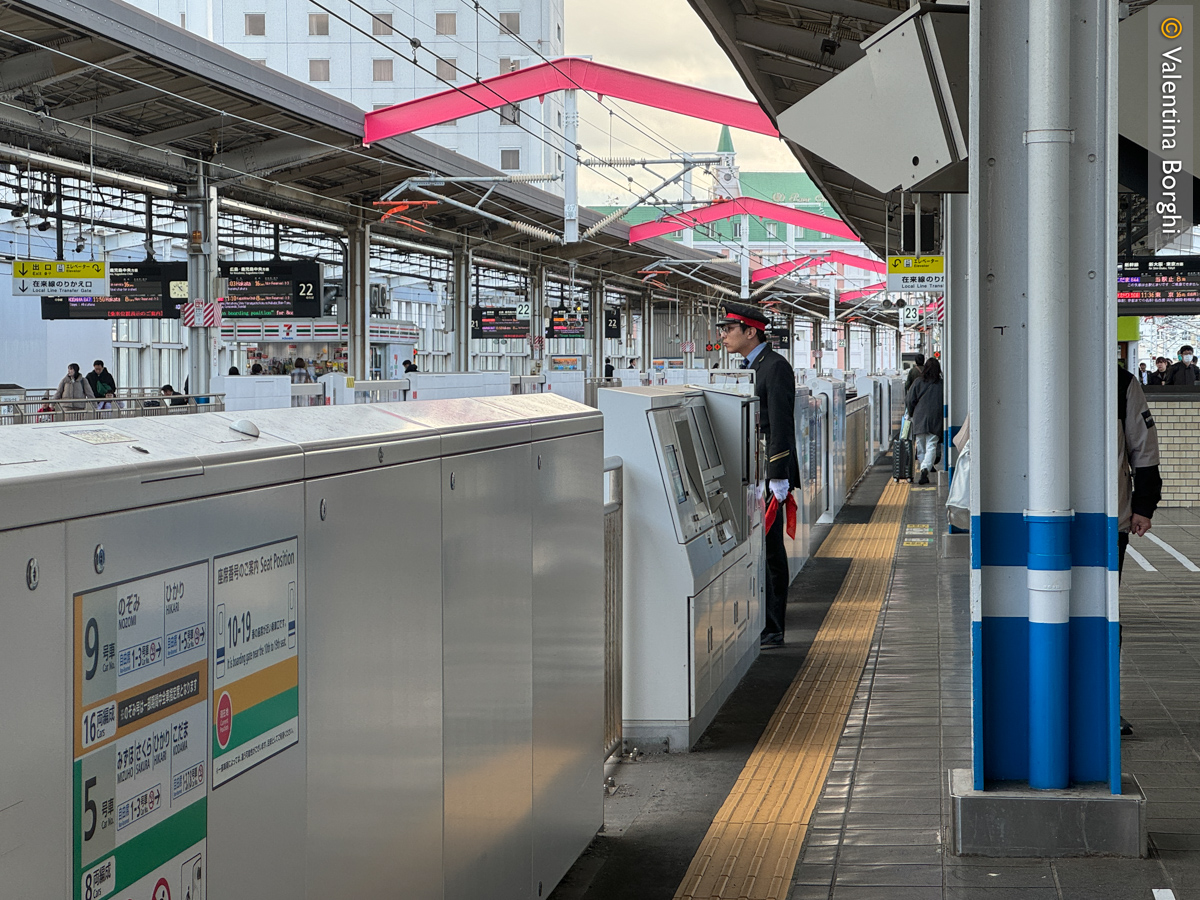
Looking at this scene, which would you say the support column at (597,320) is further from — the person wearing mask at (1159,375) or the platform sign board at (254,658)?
the platform sign board at (254,658)

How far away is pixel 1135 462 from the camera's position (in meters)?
5.24

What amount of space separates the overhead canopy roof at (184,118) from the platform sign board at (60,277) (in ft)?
5.43

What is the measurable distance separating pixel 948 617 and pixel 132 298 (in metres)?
17.6

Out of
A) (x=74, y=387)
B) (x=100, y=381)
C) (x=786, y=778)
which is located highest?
(x=100, y=381)

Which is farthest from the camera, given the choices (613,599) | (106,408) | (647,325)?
(647,325)

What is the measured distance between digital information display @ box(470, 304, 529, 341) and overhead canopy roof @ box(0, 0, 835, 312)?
Result: 24.2 feet

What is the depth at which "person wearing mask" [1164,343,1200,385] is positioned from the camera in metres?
20.2

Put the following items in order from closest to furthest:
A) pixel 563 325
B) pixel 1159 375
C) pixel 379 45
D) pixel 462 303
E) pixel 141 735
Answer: pixel 141 735, pixel 1159 375, pixel 462 303, pixel 563 325, pixel 379 45

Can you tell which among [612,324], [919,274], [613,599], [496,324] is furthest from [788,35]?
[612,324]

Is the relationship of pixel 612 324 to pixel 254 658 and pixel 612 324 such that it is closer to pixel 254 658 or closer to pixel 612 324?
pixel 612 324

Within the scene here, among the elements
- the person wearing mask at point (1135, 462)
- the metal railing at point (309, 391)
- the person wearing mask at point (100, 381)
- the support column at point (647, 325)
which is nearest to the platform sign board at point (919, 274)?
the metal railing at point (309, 391)

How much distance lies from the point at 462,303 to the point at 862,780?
28206mm

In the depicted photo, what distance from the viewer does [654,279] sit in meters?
48.6

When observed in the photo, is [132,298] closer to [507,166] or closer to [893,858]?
[893,858]
